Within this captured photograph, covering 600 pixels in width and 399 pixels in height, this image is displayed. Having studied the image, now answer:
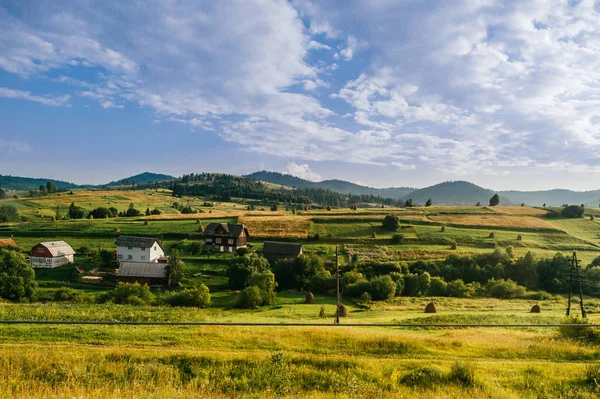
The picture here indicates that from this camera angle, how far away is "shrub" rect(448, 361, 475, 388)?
1079 centimetres

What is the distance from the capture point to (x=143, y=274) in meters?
57.3

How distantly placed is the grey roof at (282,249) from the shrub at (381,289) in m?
20.5

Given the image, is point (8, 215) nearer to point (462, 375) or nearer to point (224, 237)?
point (224, 237)

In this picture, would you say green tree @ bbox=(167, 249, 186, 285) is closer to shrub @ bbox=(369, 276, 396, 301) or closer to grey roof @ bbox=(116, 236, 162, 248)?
grey roof @ bbox=(116, 236, 162, 248)

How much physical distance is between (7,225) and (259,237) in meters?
66.5

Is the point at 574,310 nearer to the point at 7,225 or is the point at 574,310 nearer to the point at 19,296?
the point at 19,296

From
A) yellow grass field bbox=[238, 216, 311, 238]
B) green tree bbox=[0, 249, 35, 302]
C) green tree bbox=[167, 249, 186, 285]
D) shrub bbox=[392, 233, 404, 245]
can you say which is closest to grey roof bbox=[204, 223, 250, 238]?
yellow grass field bbox=[238, 216, 311, 238]

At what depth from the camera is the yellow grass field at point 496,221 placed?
289 ft

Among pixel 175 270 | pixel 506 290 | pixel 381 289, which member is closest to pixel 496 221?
pixel 506 290

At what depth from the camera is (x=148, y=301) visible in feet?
130

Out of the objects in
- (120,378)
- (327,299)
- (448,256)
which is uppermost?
(120,378)

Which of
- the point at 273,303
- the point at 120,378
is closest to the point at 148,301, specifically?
the point at 273,303

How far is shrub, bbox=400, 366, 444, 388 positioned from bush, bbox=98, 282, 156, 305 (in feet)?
117

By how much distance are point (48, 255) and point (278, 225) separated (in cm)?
4966
